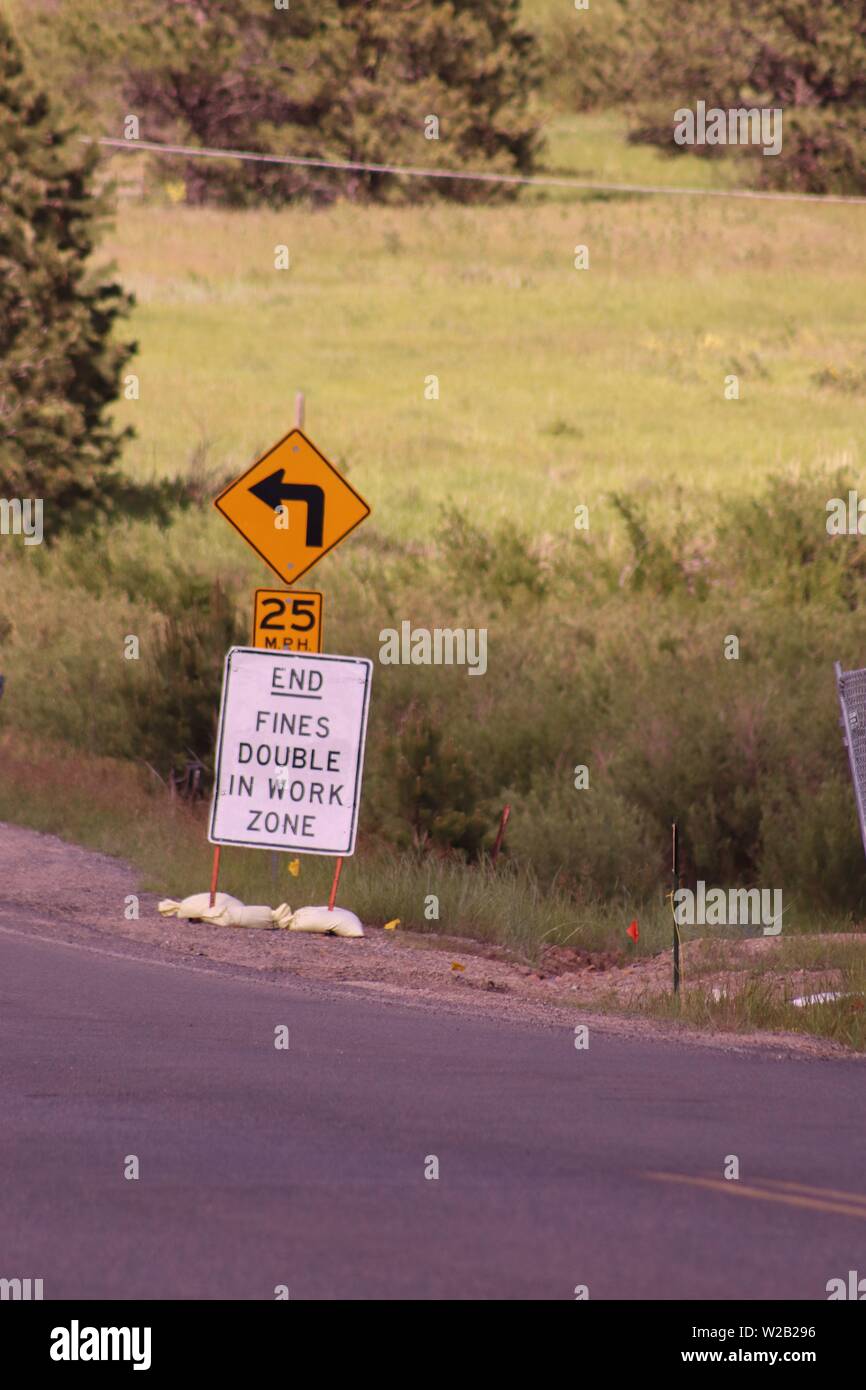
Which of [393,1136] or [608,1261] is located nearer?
[608,1261]

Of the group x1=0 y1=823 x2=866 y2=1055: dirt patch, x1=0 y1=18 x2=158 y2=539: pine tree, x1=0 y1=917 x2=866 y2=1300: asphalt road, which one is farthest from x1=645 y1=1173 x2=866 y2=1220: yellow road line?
x1=0 y1=18 x2=158 y2=539: pine tree

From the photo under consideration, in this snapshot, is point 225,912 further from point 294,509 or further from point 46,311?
point 46,311

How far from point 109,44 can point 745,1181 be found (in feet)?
259

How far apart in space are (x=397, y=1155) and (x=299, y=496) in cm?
1100

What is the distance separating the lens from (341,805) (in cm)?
1636

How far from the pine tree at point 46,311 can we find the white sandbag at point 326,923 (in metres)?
25.0

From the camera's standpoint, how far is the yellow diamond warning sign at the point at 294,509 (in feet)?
62.0

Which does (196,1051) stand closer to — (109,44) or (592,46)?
(109,44)

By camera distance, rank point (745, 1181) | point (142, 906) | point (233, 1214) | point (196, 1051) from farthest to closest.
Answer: point (142, 906) < point (196, 1051) < point (745, 1181) < point (233, 1214)

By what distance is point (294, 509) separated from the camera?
62.7 ft

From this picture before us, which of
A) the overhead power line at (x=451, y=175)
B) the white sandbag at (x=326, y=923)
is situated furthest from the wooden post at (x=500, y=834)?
the overhead power line at (x=451, y=175)

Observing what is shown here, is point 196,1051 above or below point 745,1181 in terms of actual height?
above

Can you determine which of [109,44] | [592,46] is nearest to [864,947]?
[109,44]

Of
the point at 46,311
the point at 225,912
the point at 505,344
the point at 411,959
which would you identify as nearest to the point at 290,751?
the point at 225,912
